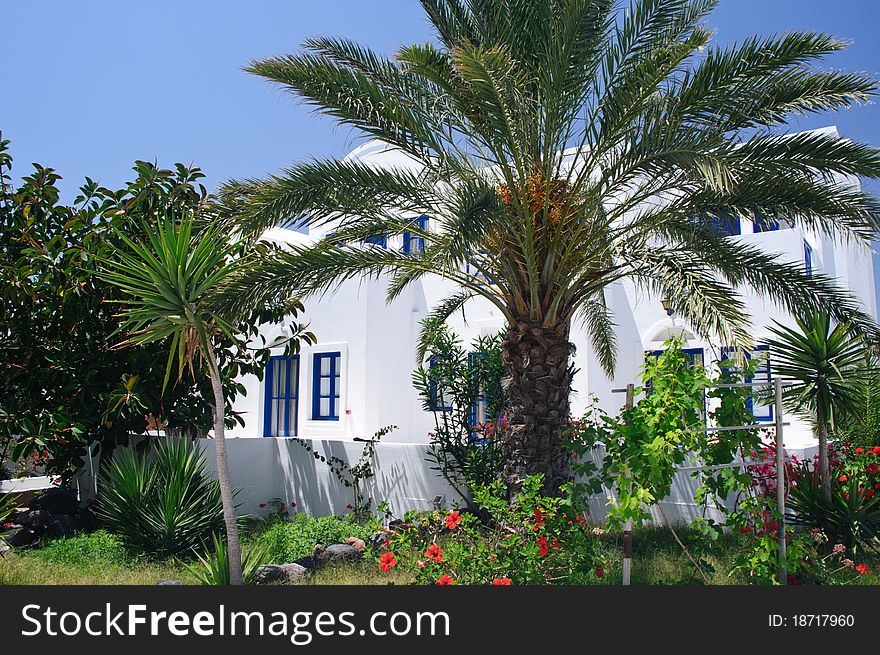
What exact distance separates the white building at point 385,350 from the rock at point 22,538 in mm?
5253

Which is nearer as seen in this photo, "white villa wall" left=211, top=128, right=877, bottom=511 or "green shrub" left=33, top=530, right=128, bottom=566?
"green shrub" left=33, top=530, right=128, bottom=566

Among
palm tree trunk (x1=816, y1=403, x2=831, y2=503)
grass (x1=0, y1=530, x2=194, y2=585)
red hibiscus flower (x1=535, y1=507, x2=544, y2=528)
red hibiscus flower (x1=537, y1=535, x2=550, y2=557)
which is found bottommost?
grass (x1=0, y1=530, x2=194, y2=585)

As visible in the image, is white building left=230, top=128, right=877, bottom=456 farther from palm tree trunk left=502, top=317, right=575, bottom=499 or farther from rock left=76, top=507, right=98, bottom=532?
palm tree trunk left=502, top=317, right=575, bottom=499

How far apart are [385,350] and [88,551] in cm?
742

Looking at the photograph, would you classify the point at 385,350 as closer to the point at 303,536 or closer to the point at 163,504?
the point at 303,536

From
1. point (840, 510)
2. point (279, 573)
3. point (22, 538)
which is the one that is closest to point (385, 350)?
point (22, 538)

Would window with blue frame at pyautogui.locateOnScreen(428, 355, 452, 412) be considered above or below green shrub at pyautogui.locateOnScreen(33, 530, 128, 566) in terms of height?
above

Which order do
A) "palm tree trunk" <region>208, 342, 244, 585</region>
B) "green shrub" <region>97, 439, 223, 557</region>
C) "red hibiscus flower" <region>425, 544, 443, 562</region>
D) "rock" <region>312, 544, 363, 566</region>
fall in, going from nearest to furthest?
"red hibiscus flower" <region>425, 544, 443, 562</region>
"palm tree trunk" <region>208, 342, 244, 585</region>
"rock" <region>312, 544, 363, 566</region>
"green shrub" <region>97, 439, 223, 557</region>

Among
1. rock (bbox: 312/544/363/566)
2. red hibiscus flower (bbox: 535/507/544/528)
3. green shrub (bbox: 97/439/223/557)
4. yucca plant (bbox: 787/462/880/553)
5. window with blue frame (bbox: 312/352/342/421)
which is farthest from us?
window with blue frame (bbox: 312/352/342/421)

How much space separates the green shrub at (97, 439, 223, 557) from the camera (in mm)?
8469

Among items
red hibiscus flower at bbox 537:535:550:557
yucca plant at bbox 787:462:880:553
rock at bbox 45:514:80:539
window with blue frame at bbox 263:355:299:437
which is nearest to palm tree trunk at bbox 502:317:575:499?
red hibiscus flower at bbox 537:535:550:557

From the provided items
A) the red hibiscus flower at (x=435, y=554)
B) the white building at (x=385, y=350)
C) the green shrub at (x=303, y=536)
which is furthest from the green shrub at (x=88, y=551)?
the white building at (x=385, y=350)

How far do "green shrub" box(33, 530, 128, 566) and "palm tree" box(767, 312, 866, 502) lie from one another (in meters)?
7.90

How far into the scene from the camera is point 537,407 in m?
8.01
